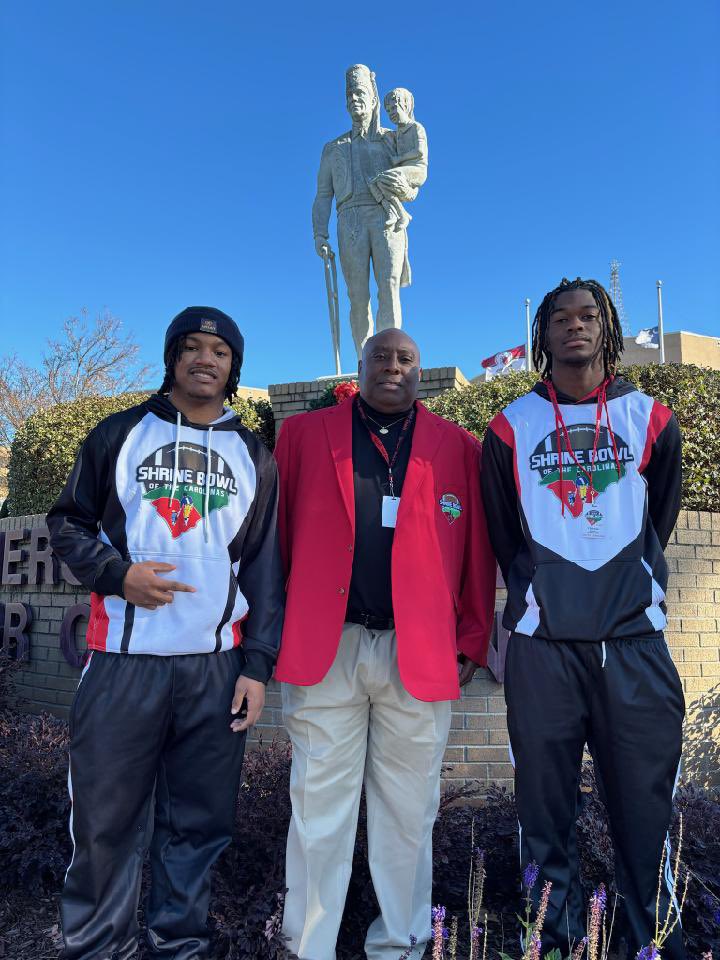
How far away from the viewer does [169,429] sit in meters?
2.61

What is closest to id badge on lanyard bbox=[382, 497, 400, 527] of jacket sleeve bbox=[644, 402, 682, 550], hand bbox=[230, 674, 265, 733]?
hand bbox=[230, 674, 265, 733]

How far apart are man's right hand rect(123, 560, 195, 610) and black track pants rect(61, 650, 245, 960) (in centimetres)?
19

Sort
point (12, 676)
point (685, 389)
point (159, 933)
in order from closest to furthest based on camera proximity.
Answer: point (159, 933), point (685, 389), point (12, 676)

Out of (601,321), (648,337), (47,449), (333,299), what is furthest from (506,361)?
(601,321)

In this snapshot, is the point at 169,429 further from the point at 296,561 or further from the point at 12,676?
the point at 12,676

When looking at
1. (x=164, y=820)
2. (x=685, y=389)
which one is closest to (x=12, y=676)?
(x=164, y=820)

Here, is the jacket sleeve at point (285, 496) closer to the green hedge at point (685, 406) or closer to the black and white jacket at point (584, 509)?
the black and white jacket at point (584, 509)

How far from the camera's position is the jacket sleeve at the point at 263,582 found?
2.57 m

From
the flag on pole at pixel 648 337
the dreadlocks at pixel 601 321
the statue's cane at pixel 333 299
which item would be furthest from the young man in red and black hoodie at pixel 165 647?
Answer: the flag on pole at pixel 648 337

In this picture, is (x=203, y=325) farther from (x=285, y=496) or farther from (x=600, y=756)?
(x=600, y=756)

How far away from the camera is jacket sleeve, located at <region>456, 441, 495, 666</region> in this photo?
9.32 feet

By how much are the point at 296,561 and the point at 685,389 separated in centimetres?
Result: 360

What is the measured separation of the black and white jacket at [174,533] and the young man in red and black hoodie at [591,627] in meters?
0.89

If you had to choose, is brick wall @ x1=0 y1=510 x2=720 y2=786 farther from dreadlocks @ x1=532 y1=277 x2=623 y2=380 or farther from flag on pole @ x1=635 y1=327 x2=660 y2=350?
flag on pole @ x1=635 y1=327 x2=660 y2=350
